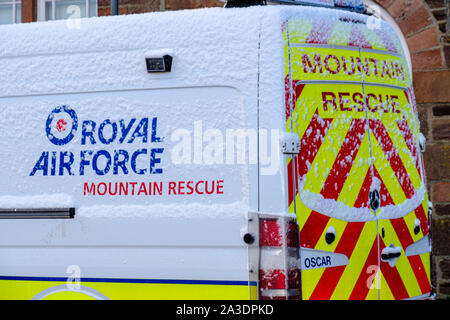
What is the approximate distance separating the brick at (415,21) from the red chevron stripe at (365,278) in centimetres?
495

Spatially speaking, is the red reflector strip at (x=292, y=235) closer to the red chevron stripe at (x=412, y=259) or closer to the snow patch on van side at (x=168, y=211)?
the snow patch on van side at (x=168, y=211)

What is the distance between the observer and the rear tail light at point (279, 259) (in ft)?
13.5

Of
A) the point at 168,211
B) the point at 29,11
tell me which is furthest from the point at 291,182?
the point at 29,11

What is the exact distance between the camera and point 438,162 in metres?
8.77

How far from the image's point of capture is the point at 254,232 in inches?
165

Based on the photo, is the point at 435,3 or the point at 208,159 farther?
the point at 435,3

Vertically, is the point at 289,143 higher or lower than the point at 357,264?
higher

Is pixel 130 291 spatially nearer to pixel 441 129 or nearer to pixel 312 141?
pixel 312 141

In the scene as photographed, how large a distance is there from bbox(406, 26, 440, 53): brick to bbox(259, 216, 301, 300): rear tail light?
5340 mm

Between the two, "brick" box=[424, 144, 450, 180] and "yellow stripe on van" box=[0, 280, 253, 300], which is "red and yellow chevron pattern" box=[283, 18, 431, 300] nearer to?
"yellow stripe on van" box=[0, 280, 253, 300]

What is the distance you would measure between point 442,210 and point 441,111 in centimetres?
110

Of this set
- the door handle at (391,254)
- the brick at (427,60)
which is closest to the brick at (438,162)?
the brick at (427,60)
